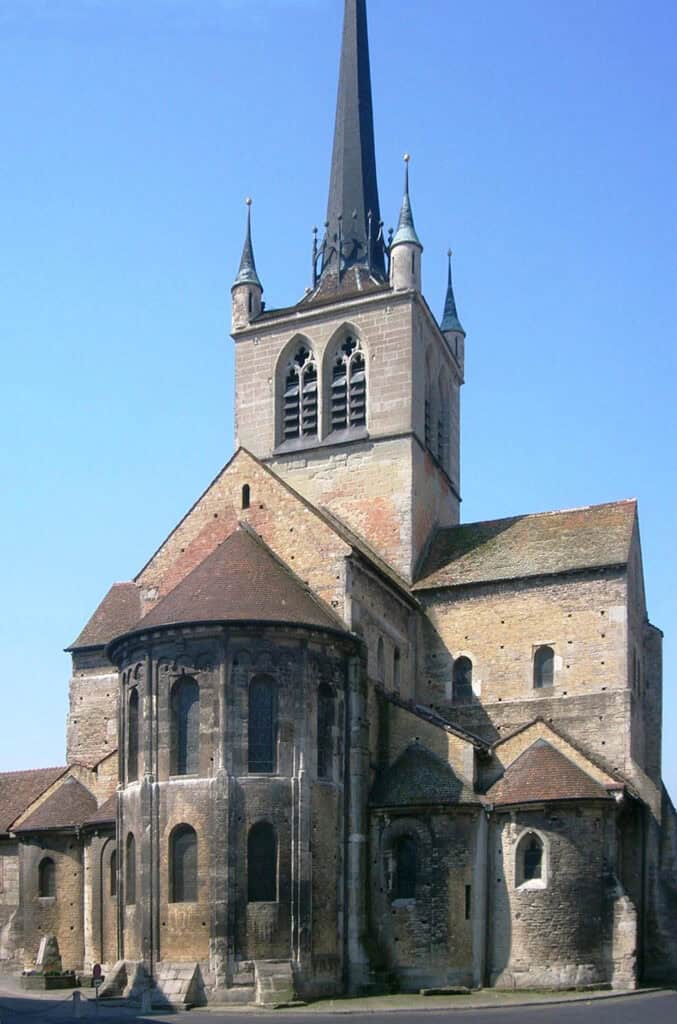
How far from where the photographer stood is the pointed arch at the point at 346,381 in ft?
140

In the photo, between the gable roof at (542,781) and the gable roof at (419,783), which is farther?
the gable roof at (419,783)

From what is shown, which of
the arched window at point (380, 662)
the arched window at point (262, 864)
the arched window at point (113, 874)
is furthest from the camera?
the arched window at point (380, 662)

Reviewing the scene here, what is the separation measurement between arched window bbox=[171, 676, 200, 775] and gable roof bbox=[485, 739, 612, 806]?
7.85 meters

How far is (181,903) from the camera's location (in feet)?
99.9

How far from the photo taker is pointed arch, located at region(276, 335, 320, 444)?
4334 cm

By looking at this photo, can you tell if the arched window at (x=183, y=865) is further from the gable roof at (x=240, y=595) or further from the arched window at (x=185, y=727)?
the gable roof at (x=240, y=595)

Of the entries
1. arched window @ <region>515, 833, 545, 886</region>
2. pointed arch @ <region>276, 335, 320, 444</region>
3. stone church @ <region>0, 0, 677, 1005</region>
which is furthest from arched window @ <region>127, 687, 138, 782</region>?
pointed arch @ <region>276, 335, 320, 444</region>

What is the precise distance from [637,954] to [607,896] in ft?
5.51

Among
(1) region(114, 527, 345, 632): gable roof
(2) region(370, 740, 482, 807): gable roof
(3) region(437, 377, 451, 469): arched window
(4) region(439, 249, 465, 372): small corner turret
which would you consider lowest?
(2) region(370, 740, 482, 807): gable roof

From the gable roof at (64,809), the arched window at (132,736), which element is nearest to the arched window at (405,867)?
the arched window at (132,736)

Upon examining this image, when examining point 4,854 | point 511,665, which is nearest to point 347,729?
point 511,665

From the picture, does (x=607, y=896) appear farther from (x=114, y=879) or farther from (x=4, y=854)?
(x=4, y=854)

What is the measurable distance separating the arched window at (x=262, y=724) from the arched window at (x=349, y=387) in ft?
43.2

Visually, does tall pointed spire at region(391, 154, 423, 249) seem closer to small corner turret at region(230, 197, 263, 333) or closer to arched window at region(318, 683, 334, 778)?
small corner turret at region(230, 197, 263, 333)
